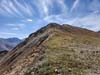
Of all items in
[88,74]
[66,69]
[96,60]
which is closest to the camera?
[88,74]

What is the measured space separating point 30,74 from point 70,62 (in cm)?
717

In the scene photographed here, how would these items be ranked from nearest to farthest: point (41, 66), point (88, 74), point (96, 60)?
point (88, 74) → point (41, 66) → point (96, 60)

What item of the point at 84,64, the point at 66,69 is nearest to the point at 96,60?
the point at 84,64

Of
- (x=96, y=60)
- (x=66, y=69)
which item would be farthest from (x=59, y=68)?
(x=96, y=60)

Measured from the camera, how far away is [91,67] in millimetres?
35688

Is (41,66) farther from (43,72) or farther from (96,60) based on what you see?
(96,60)

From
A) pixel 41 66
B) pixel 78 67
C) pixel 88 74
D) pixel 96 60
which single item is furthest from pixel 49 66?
pixel 96 60

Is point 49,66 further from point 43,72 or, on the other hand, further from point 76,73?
point 76,73

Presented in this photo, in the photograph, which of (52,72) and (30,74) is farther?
(30,74)

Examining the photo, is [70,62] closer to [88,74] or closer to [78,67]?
[78,67]

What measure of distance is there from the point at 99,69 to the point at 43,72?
8.23 m

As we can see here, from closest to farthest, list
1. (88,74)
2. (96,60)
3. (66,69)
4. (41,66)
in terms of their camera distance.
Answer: (88,74) < (66,69) < (41,66) < (96,60)

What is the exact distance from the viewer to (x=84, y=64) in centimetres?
3759

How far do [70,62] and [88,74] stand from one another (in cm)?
789
